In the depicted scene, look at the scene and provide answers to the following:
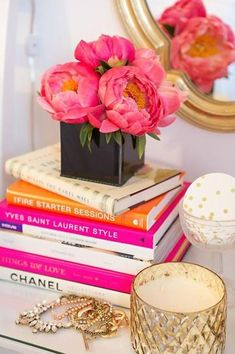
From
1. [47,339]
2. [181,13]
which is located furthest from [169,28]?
[47,339]

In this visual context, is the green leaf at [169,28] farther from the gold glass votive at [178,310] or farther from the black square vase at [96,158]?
the gold glass votive at [178,310]

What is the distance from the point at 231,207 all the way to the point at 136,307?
0.71 ft

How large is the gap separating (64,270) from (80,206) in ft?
0.33

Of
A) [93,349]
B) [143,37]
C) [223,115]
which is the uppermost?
[143,37]

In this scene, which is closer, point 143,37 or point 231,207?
point 231,207

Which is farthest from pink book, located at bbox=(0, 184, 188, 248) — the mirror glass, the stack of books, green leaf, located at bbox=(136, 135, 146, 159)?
the mirror glass

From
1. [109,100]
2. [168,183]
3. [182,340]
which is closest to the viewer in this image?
[182,340]

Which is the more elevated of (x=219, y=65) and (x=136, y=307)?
(x=219, y=65)

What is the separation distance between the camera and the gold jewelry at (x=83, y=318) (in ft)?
2.44

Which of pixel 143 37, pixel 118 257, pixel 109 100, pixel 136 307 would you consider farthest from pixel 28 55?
pixel 136 307

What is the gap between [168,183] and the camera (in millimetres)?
872

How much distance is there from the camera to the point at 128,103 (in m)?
0.76

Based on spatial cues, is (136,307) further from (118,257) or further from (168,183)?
(168,183)

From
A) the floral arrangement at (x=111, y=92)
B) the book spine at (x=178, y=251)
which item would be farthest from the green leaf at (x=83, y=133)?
the book spine at (x=178, y=251)
